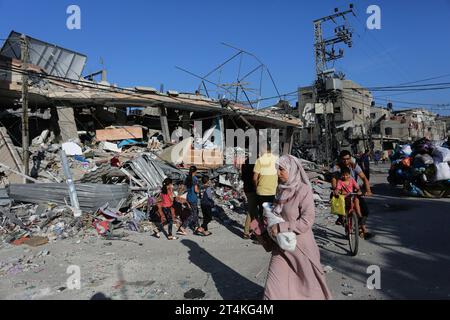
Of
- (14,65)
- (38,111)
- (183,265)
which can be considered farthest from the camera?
(38,111)

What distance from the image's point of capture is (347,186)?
19.5 feet

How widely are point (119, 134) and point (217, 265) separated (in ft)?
41.6

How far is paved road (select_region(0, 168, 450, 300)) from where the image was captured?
4230 mm

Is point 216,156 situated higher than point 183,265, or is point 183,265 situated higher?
point 216,156

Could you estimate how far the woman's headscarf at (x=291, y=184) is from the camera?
10.4 ft

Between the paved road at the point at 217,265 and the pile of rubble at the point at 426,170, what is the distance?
2.83 metres

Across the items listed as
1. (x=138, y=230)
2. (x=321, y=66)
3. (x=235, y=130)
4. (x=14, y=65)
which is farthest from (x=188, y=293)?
(x=321, y=66)

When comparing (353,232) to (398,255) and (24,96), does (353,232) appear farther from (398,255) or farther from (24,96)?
(24,96)

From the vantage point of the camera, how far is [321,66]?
30.2 metres

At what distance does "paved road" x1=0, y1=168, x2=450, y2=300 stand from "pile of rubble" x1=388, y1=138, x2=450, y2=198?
111 inches

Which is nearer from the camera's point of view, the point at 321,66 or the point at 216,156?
the point at 216,156

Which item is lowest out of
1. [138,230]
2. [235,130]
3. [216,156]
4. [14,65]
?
[138,230]
